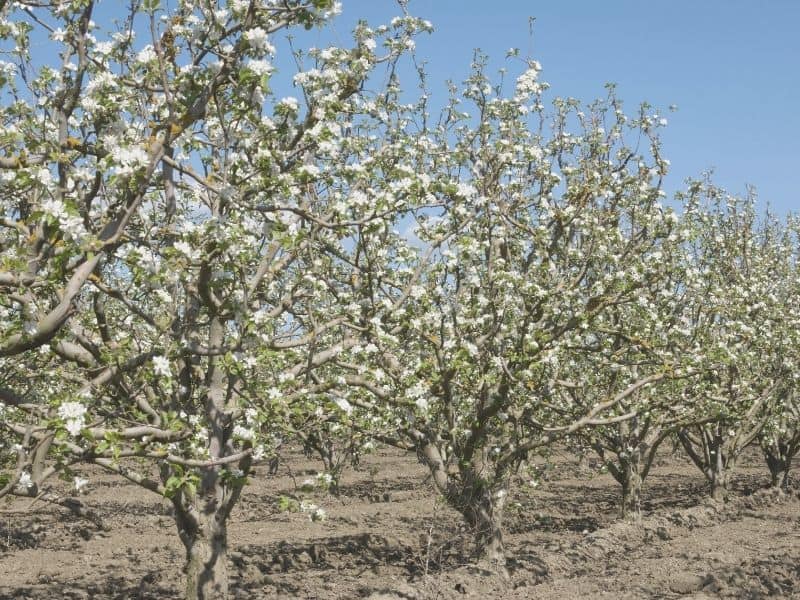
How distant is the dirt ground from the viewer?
12.0 metres

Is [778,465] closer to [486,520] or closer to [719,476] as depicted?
[719,476]

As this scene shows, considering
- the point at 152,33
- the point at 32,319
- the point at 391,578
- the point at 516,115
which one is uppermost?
the point at 516,115

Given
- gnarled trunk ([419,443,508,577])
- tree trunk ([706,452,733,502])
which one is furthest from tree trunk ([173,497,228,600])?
tree trunk ([706,452,733,502])

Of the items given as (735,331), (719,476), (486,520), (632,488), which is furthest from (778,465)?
(486,520)

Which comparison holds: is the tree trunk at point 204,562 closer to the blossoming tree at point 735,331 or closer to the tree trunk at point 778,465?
the blossoming tree at point 735,331

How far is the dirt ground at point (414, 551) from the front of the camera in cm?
1202

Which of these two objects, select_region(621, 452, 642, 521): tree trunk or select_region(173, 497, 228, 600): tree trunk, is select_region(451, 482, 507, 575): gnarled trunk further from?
select_region(621, 452, 642, 521): tree trunk

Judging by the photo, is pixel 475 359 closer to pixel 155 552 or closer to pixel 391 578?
pixel 391 578

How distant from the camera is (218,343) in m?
9.25

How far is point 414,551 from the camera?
16.4 metres

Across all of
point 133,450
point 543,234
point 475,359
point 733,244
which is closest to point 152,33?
point 133,450

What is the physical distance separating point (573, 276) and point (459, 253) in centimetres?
302

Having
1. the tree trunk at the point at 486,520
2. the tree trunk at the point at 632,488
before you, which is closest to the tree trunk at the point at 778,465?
the tree trunk at the point at 632,488

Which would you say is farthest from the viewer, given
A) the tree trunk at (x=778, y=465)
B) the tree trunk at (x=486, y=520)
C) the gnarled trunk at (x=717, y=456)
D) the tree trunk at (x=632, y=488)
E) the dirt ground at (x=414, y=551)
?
the tree trunk at (x=778, y=465)
